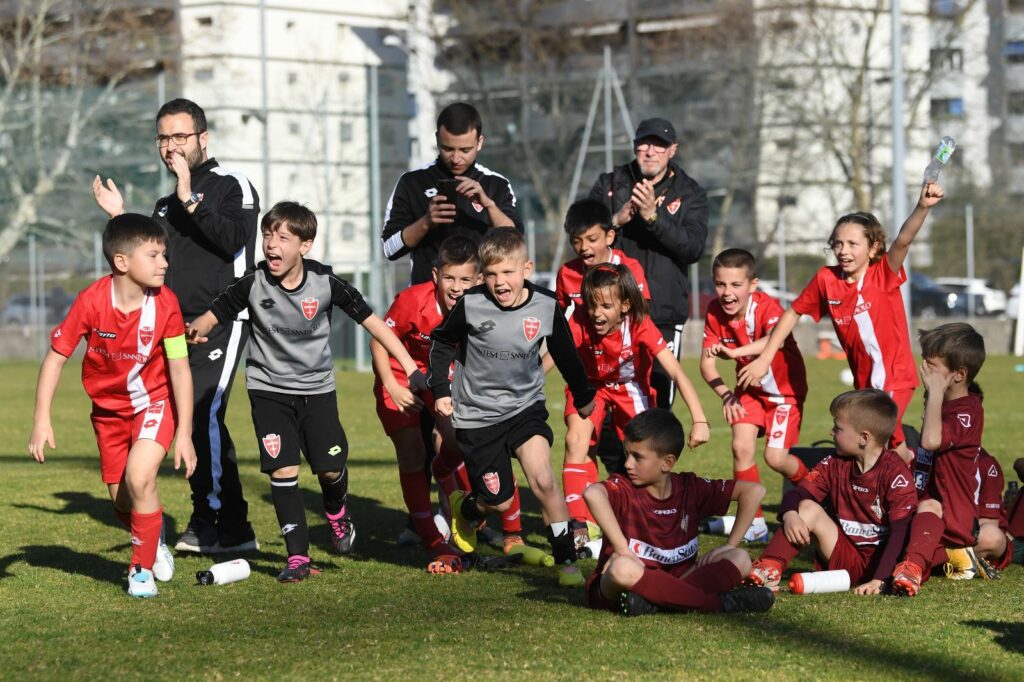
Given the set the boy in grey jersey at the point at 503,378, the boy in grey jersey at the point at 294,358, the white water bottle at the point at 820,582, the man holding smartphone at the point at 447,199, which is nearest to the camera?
the white water bottle at the point at 820,582

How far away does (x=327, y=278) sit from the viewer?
709 cm

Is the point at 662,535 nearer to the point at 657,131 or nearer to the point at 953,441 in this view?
the point at 953,441

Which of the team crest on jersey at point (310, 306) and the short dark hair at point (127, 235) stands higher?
the short dark hair at point (127, 235)

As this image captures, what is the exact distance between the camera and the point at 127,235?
254 inches

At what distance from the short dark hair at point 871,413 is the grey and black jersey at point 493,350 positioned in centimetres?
134

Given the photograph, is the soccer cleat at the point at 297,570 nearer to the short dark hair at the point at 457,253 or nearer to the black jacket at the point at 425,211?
the short dark hair at the point at 457,253

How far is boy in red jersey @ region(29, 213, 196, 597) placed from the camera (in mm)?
6414

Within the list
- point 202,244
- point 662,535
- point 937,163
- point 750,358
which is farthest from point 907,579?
point 202,244

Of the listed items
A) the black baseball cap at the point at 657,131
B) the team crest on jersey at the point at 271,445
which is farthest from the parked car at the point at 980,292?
the team crest on jersey at the point at 271,445

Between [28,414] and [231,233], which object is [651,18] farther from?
[231,233]

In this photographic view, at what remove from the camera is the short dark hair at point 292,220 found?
6.81 metres

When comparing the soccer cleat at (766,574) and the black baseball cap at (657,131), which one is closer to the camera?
the soccer cleat at (766,574)

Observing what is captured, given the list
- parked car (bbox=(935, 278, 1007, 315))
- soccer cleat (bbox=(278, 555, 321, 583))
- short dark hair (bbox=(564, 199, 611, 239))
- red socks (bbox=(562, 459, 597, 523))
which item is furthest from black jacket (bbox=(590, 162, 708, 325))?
parked car (bbox=(935, 278, 1007, 315))

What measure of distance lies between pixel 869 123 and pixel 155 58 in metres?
19.8
